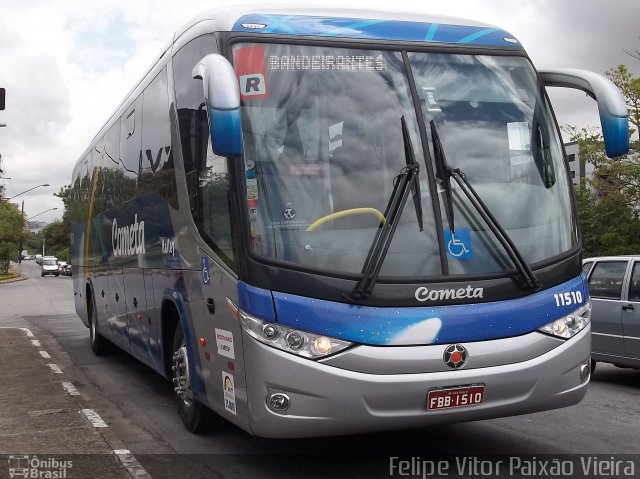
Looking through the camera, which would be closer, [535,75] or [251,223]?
[251,223]

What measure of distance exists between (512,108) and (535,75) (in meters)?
0.44

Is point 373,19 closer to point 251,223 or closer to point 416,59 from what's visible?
point 416,59

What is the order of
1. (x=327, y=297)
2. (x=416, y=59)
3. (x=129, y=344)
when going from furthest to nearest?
(x=129, y=344)
(x=416, y=59)
(x=327, y=297)

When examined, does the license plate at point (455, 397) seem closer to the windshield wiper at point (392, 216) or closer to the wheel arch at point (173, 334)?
the windshield wiper at point (392, 216)

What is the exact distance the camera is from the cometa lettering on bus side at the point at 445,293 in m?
5.07

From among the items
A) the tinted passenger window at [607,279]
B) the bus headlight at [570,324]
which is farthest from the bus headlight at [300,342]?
the tinted passenger window at [607,279]

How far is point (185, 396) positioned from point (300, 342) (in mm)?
2406

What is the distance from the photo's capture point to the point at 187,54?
6617mm

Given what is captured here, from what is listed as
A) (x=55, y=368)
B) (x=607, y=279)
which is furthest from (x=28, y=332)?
(x=607, y=279)

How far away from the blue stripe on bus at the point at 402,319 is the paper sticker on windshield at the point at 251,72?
4.26 feet

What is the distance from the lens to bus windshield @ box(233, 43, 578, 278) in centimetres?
516

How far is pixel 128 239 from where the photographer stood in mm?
9406

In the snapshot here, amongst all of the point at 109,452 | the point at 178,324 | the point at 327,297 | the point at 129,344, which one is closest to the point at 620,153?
the point at 327,297

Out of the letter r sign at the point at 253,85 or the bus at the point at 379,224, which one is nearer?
the bus at the point at 379,224
